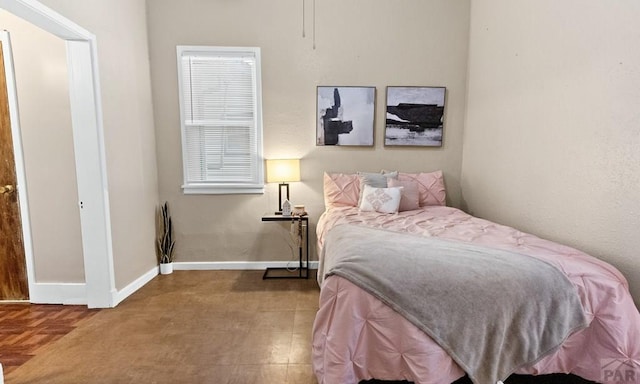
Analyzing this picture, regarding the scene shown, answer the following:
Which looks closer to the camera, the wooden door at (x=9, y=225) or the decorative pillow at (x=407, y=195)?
the wooden door at (x=9, y=225)

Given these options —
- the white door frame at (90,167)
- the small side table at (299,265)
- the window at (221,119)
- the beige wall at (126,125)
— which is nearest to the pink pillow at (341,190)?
the small side table at (299,265)

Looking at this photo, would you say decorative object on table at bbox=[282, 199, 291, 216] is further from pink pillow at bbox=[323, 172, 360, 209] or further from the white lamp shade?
pink pillow at bbox=[323, 172, 360, 209]

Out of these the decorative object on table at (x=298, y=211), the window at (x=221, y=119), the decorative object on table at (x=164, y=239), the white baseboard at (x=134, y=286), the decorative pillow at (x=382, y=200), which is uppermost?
the window at (x=221, y=119)

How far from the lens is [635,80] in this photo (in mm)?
1639

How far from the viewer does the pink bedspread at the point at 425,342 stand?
4.42ft

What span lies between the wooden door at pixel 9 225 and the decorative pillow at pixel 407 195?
136 inches

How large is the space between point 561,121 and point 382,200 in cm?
149

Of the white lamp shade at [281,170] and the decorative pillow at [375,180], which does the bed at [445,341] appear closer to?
the decorative pillow at [375,180]

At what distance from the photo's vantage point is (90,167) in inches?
94.3

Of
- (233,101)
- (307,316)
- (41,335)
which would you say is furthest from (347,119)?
(41,335)

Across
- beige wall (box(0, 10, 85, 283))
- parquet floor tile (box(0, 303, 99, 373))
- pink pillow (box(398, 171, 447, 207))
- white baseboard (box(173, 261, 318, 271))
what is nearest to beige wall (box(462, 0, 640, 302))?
pink pillow (box(398, 171, 447, 207))

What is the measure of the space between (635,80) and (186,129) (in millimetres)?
3686

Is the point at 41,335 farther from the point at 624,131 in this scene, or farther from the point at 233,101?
the point at 624,131

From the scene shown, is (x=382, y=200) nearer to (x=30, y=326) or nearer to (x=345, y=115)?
(x=345, y=115)
